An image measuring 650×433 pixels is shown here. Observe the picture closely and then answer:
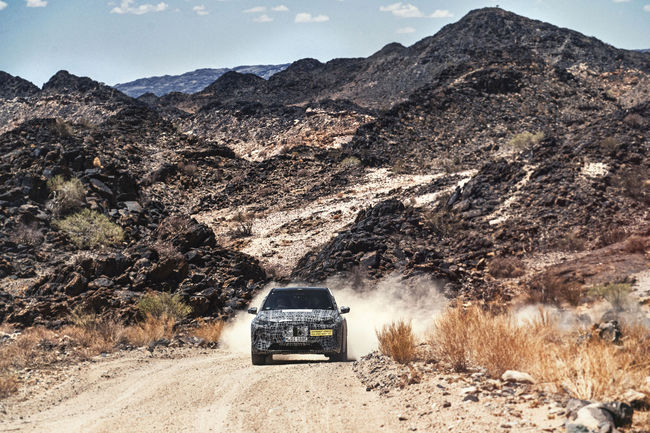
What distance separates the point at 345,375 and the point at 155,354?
555cm

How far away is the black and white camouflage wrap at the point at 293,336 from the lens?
1071 cm

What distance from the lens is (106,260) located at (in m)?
20.2

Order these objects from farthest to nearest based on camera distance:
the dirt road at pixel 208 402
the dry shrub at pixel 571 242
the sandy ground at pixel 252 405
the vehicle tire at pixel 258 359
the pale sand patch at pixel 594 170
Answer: the pale sand patch at pixel 594 170 < the dry shrub at pixel 571 242 < the vehicle tire at pixel 258 359 < the dirt road at pixel 208 402 < the sandy ground at pixel 252 405

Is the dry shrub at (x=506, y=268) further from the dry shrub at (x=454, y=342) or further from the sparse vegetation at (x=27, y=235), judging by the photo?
the sparse vegetation at (x=27, y=235)

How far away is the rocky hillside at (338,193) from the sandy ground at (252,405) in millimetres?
8669

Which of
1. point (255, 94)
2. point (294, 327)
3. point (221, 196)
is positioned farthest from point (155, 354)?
point (255, 94)

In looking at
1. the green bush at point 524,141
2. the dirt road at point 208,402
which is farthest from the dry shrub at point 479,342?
the green bush at point 524,141

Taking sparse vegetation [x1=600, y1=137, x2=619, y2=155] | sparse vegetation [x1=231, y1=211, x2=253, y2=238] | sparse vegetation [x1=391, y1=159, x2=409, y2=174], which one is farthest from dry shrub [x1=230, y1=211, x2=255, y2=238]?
sparse vegetation [x1=600, y1=137, x2=619, y2=155]

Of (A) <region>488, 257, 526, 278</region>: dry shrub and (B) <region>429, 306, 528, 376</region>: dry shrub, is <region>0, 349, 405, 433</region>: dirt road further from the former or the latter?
(A) <region>488, 257, 526, 278</region>: dry shrub

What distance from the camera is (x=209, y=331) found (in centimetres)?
1598

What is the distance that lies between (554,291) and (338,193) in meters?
24.4

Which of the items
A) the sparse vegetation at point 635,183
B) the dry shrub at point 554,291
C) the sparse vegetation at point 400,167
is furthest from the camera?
the sparse vegetation at point 400,167

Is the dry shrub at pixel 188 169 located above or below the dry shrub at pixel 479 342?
above

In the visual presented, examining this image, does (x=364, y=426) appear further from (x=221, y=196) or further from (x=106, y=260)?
(x=221, y=196)
